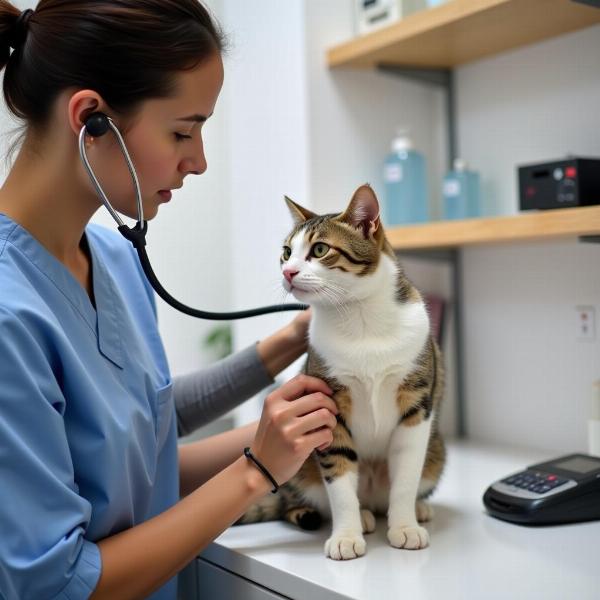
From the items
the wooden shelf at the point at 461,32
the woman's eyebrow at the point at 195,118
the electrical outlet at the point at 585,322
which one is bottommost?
the electrical outlet at the point at 585,322

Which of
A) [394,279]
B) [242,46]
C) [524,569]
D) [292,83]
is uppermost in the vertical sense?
[242,46]

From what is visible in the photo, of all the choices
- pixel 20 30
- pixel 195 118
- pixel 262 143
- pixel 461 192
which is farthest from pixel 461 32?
pixel 20 30

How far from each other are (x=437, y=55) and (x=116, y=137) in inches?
40.1

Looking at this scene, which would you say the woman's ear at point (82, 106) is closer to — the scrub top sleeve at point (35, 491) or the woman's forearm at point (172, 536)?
the scrub top sleeve at point (35, 491)

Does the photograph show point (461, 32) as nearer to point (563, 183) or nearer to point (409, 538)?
point (563, 183)

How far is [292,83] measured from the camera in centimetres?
164

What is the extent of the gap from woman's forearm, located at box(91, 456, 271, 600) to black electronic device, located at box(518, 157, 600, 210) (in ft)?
2.43

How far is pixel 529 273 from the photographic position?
5.21 feet

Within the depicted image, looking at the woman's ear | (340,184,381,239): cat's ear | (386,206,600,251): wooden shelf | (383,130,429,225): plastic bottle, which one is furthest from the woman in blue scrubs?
(383,130,429,225): plastic bottle

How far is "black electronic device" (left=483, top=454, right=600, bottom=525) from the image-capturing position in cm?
104

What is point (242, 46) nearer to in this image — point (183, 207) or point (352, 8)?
point (352, 8)

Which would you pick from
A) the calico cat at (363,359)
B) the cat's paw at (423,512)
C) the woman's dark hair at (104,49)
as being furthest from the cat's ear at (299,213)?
the cat's paw at (423,512)

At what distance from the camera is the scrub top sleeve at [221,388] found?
1.21 m

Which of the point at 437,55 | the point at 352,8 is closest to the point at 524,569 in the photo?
the point at 437,55
